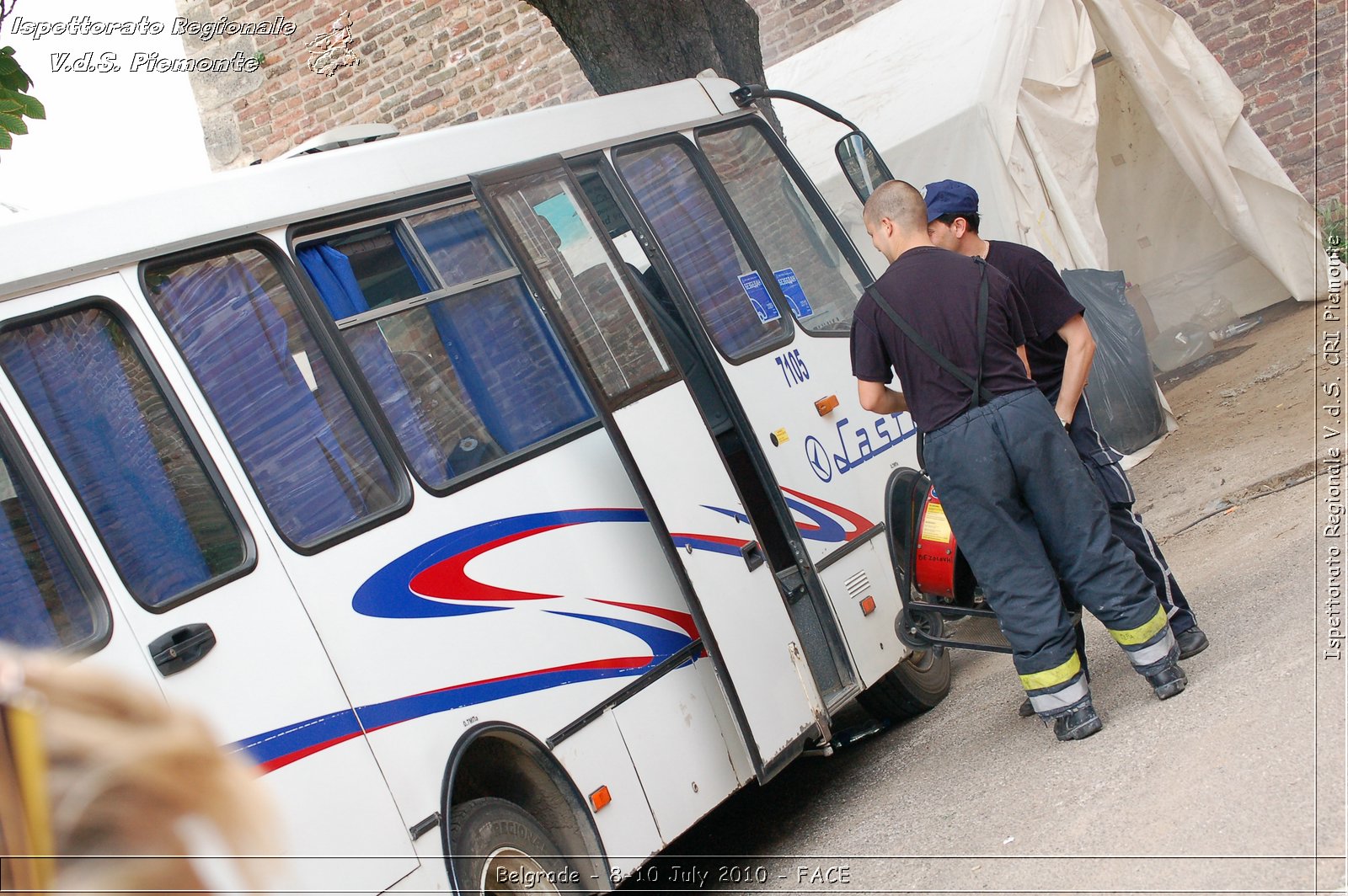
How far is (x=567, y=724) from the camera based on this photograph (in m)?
4.33

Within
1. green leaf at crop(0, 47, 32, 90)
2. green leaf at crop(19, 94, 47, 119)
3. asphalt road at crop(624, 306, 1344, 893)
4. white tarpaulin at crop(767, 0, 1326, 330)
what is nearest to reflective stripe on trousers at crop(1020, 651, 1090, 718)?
asphalt road at crop(624, 306, 1344, 893)

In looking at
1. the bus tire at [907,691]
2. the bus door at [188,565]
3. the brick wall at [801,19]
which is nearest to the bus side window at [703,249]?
the bus tire at [907,691]

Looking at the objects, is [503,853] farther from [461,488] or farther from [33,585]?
[33,585]

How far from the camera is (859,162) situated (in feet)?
20.7

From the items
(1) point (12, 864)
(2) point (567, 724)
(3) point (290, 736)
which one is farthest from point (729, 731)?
(1) point (12, 864)

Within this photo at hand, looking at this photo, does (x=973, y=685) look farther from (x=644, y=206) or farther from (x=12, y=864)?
(x=12, y=864)

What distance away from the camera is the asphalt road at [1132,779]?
354 centimetres

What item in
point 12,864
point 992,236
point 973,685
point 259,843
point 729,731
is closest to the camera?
point 12,864

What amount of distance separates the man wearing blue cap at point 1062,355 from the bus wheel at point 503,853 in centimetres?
238

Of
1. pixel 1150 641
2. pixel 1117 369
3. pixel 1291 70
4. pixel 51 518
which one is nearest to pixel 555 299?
pixel 51 518

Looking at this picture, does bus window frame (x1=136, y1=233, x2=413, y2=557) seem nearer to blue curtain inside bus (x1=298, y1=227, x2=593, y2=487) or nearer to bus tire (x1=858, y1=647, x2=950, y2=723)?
blue curtain inside bus (x1=298, y1=227, x2=593, y2=487)

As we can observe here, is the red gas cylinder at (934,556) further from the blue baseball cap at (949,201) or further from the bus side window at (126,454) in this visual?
the bus side window at (126,454)

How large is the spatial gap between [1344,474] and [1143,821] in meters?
3.46

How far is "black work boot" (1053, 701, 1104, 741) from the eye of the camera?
184 inches
